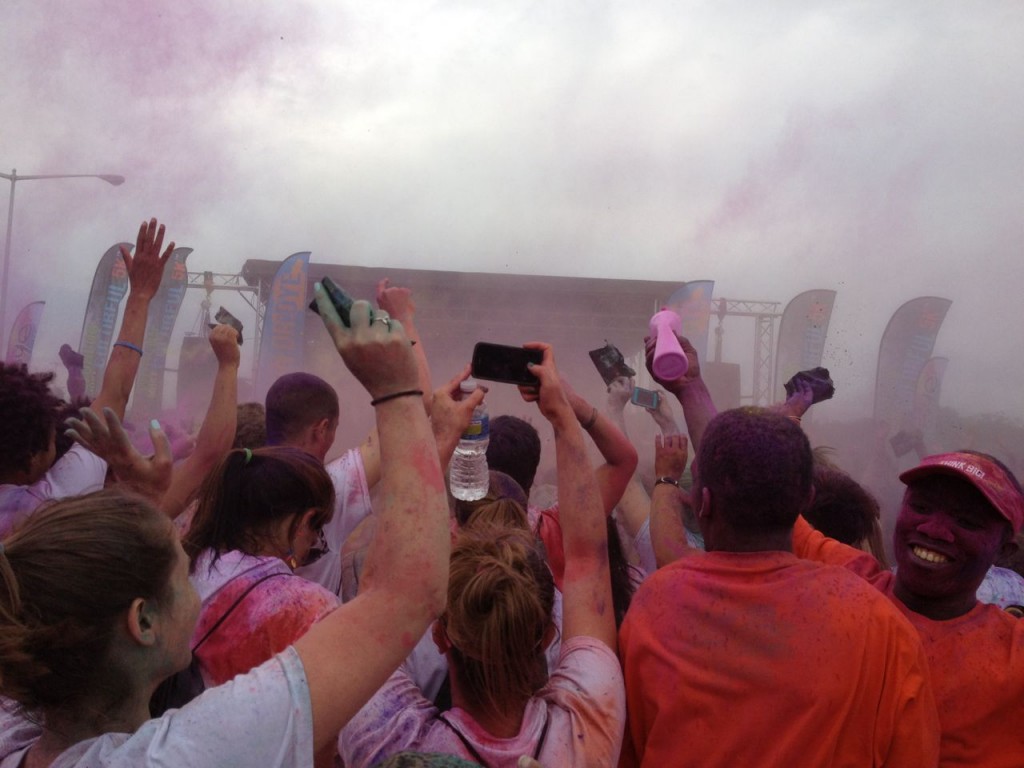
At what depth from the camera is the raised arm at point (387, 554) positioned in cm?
113

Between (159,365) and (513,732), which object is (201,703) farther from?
(159,365)

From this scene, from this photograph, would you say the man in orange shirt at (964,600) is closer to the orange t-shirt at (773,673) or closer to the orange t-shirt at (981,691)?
the orange t-shirt at (981,691)

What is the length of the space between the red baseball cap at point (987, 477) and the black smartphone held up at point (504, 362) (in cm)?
97

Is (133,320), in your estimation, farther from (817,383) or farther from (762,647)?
(817,383)

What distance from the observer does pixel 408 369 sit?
1255mm

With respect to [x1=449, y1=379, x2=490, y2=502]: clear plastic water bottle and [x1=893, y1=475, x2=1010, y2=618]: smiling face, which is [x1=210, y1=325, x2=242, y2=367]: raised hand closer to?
[x1=449, y1=379, x2=490, y2=502]: clear plastic water bottle

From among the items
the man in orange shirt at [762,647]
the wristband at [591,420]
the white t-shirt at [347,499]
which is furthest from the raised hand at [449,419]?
the white t-shirt at [347,499]

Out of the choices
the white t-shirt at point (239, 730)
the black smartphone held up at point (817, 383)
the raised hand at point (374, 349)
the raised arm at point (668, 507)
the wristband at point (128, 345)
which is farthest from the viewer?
the black smartphone held up at point (817, 383)

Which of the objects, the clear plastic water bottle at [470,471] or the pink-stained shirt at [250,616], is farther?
the clear plastic water bottle at [470,471]

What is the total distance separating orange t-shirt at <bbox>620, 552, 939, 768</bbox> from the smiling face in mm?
241

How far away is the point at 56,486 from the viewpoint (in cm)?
266

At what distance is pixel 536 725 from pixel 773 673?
0.48 meters

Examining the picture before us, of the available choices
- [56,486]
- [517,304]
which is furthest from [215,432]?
[517,304]

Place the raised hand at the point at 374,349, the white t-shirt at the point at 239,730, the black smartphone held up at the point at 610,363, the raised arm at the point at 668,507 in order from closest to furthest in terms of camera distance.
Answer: the white t-shirt at the point at 239,730, the raised hand at the point at 374,349, the raised arm at the point at 668,507, the black smartphone held up at the point at 610,363
